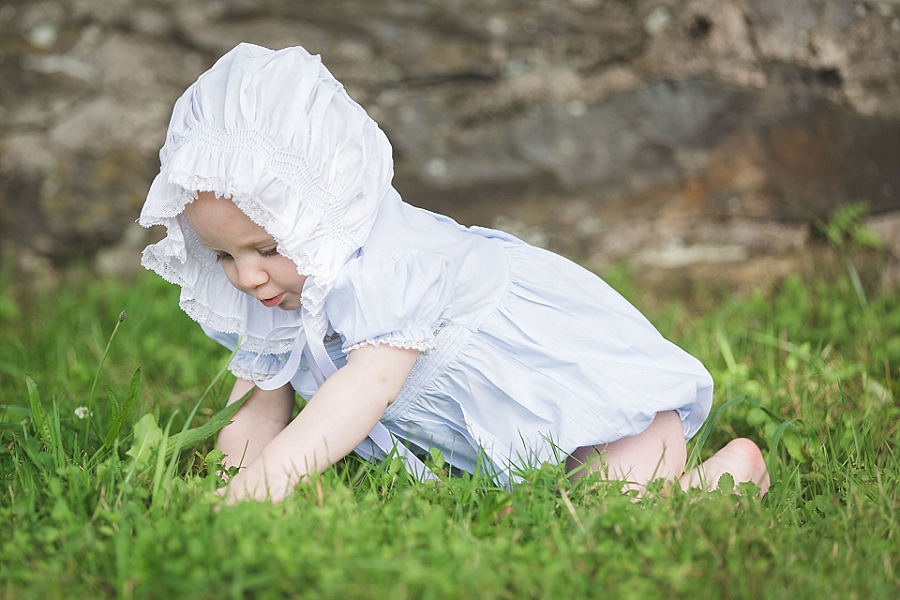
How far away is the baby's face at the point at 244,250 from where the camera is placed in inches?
57.8

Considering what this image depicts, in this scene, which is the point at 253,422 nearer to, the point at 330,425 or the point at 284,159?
the point at 330,425

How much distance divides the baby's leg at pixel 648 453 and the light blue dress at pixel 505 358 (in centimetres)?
6

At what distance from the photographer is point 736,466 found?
1.74 m

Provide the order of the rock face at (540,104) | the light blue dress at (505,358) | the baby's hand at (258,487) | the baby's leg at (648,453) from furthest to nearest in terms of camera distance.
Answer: the rock face at (540,104), the baby's leg at (648,453), the light blue dress at (505,358), the baby's hand at (258,487)

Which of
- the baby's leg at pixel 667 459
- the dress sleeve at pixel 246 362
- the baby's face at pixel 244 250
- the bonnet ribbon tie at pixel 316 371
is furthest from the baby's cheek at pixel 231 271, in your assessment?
the baby's leg at pixel 667 459

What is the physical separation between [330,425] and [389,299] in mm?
242

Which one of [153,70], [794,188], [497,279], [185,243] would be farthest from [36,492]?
[794,188]

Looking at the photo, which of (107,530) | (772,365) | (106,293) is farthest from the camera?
(106,293)

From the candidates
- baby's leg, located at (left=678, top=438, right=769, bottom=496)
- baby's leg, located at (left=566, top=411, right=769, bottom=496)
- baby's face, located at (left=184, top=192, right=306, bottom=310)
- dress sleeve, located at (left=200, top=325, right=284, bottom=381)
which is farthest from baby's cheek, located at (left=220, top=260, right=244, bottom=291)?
baby's leg, located at (left=678, top=438, right=769, bottom=496)

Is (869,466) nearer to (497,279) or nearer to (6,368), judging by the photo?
(497,279)

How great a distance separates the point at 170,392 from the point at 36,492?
2.58 feet

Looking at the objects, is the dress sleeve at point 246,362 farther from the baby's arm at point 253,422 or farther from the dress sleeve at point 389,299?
the dress sleeve at point 389,299

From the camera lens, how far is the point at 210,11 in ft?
9.42

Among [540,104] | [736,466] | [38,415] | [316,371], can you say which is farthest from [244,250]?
[540,104]
